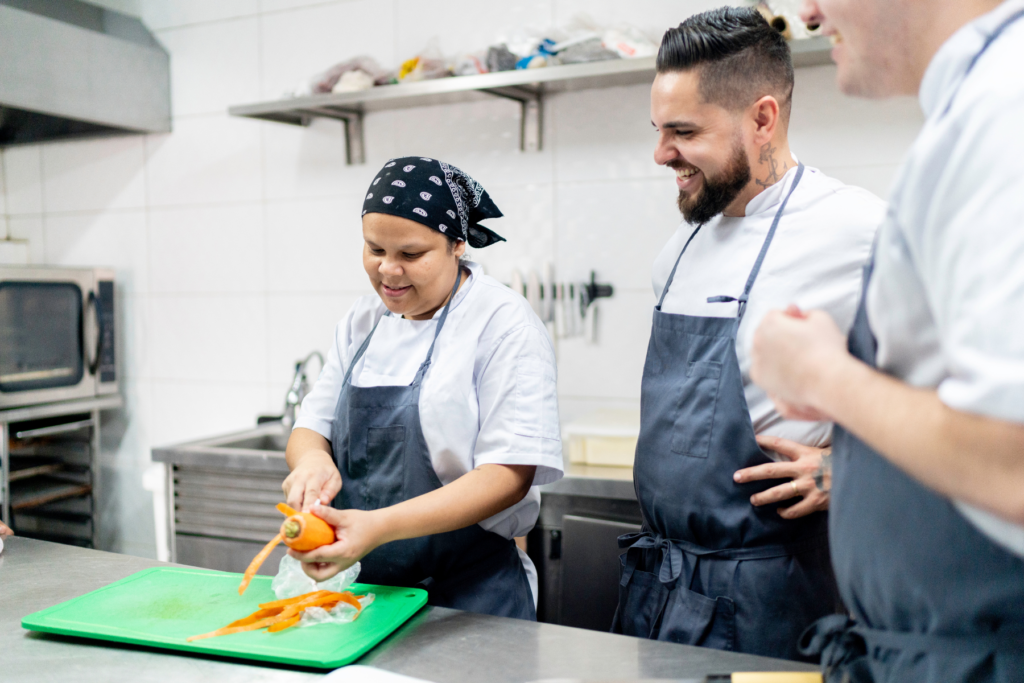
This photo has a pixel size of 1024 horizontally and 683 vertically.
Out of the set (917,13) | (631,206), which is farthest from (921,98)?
(631,206)

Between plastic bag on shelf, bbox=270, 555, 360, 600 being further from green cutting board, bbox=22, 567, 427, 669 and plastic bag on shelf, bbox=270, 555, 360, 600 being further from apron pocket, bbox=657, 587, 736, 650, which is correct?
apron pocket, bbox=657, 587, 736, 650

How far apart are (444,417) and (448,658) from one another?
0.42 meters

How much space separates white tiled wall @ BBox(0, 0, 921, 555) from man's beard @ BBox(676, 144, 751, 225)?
1065 mm

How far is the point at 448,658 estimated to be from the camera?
3.31 feet

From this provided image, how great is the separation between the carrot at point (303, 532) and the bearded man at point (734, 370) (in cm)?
56

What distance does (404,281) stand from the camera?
1336 mm

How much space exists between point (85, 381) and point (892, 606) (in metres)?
3.13

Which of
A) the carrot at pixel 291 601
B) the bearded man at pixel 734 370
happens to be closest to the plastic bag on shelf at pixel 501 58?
the bearded man at pixel 734 370

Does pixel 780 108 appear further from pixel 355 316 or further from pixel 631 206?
pixel 631 206

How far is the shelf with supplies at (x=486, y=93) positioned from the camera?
2170mm

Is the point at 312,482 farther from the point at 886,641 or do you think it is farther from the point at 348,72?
the point at 348,72

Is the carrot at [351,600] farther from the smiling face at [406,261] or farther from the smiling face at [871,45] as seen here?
the smiling face at [871,45]

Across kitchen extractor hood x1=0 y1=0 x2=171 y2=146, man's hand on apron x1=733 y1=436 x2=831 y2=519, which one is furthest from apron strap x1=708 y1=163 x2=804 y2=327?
kitchen extractor hood x1=0 y1=0 x2=171 y2=146

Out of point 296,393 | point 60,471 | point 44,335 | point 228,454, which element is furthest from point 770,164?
point 60,471
